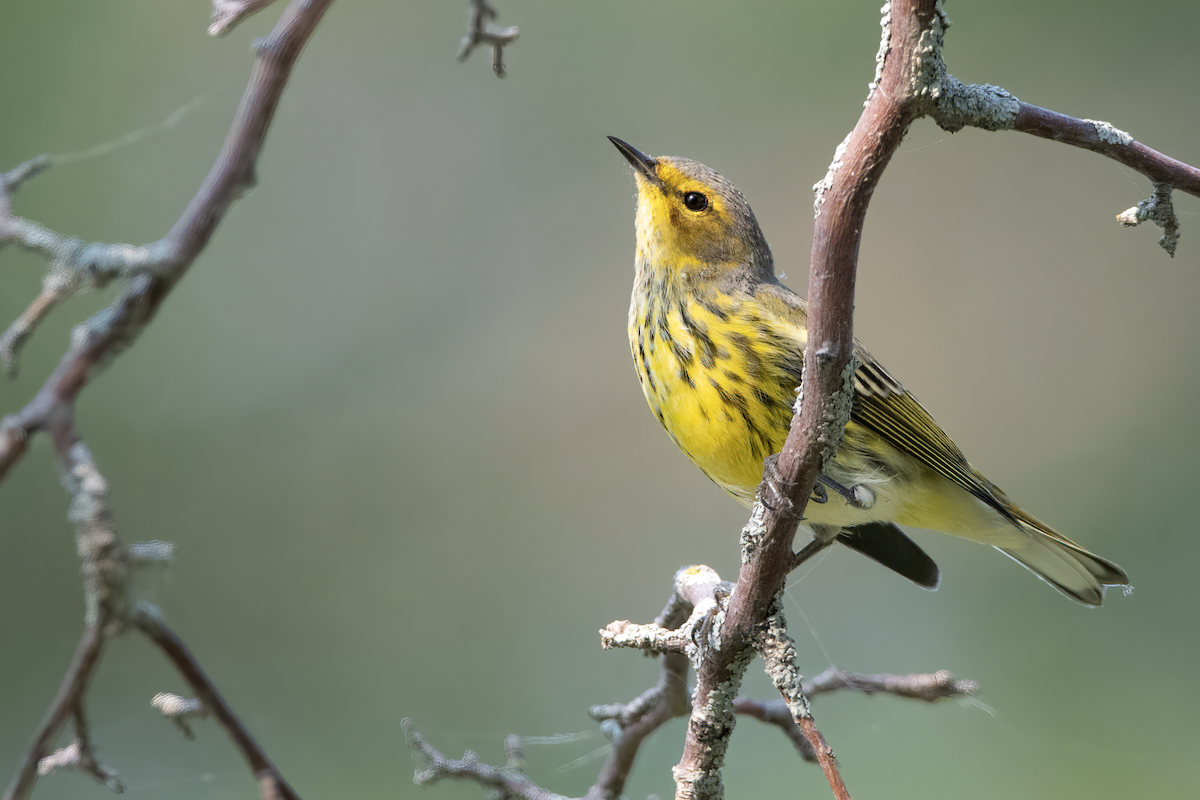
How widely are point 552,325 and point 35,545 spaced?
1959mm

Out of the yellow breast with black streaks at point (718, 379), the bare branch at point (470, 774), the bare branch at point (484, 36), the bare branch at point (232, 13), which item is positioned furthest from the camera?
the yellow breast with black streaks at point (718, 379)

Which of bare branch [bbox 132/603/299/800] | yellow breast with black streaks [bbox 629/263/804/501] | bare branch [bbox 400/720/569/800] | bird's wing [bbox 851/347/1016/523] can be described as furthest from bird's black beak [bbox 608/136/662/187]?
bare branch [bbox 132/603/299/800]

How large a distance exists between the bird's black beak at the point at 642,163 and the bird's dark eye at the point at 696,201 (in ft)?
0.22

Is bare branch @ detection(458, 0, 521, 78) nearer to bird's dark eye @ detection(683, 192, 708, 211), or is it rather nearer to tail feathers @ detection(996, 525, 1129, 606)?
bird's dark eye @ detection(683, 192, 708, 211)

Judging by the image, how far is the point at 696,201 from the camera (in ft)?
6.06

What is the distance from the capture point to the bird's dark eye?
6.05 feet

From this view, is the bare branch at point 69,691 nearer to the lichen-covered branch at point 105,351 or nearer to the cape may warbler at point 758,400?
the lichen-covered branch at point 105,351

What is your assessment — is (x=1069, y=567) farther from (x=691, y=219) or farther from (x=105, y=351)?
(x=105, y=351)

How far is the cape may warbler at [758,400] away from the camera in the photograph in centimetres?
152

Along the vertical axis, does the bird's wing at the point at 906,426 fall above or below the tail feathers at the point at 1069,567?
above

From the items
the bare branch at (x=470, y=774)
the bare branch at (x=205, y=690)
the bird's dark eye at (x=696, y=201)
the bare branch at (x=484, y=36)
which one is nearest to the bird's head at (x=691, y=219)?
the bird's dark eye at (x=696, y=201)

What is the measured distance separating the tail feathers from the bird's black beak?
1.01 metres

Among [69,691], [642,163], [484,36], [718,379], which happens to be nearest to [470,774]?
[718,379]

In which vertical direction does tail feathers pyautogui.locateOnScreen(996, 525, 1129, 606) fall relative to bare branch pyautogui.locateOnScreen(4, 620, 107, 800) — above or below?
above
